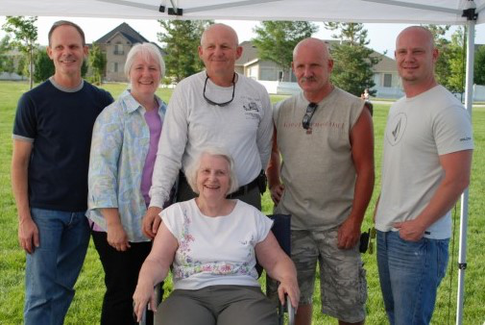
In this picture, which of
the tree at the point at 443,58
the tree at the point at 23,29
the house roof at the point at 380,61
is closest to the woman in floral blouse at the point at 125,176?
the tree at the point at 23,29

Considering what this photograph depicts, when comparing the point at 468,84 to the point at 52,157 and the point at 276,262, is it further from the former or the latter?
the point at 52,157

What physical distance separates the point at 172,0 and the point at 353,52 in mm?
35666

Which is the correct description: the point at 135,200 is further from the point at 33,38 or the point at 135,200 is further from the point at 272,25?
the point at 272,25

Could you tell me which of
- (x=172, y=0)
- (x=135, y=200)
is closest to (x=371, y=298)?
(x=135, y=200)

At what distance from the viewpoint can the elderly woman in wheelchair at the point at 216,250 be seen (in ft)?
9.05

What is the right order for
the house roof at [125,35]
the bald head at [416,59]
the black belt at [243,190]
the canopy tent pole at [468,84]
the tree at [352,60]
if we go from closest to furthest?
the bald head at [416,59] < the black belt at [243,190] < the canopy tent pole at [468,84] < the tree at [352,60] < the house roof at [125,35]

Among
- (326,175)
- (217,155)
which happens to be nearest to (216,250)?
(217,155)

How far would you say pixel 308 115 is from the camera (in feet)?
10.1

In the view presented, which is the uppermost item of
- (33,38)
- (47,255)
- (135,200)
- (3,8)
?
(33,38)

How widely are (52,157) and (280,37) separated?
41.2 metres

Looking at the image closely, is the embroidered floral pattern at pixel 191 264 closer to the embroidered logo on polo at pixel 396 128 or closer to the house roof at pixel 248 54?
the embroidered logo on polo at pixel 396 128

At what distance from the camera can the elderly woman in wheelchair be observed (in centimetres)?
276

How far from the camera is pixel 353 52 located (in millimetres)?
38031

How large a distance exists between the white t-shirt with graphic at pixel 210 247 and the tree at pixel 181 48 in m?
34.7
